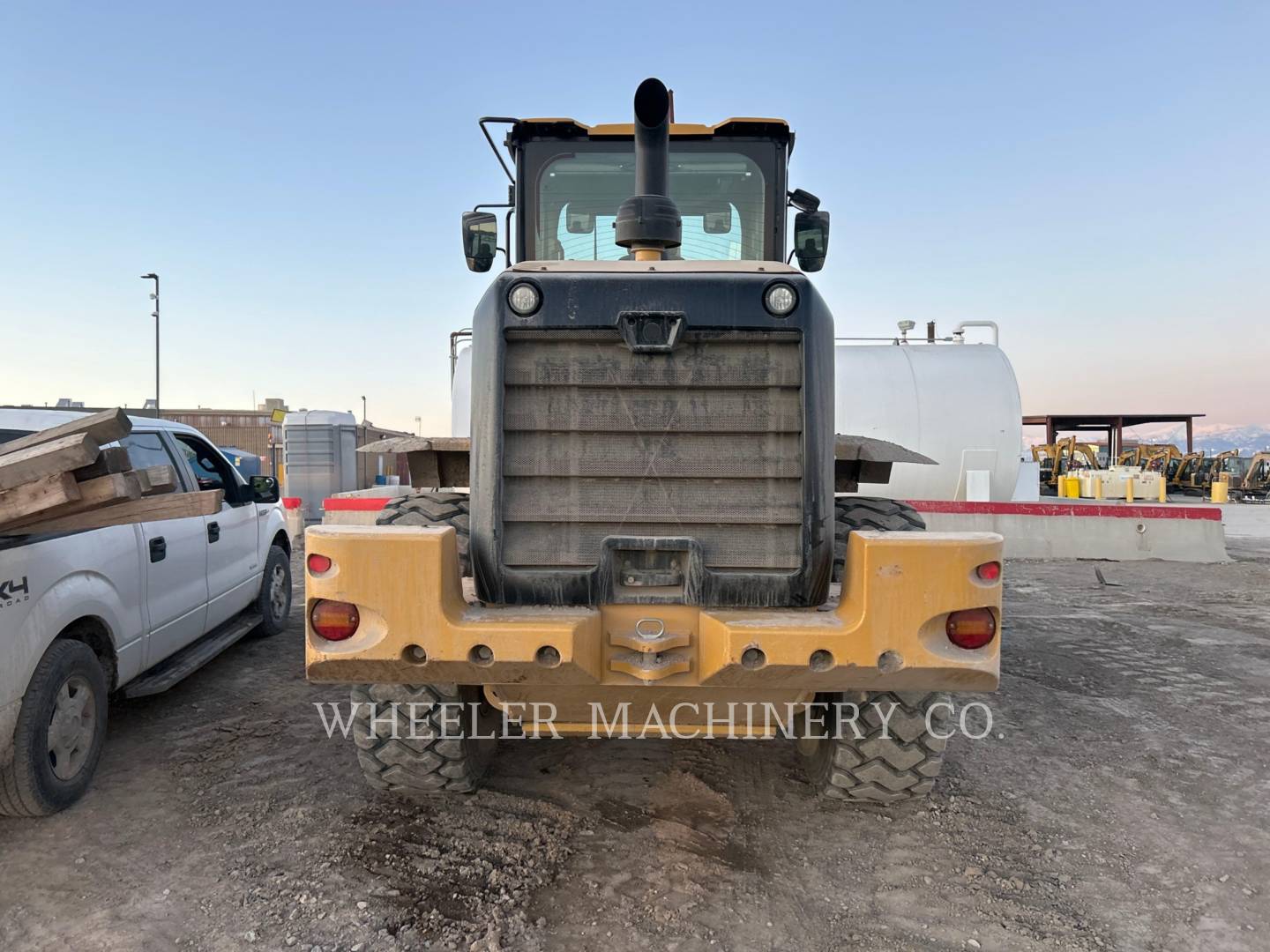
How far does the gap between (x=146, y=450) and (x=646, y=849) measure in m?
3.74

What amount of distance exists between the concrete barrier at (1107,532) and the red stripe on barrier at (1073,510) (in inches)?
0.5

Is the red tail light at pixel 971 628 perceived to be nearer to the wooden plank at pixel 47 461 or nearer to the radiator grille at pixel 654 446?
the radiator grille at pixel 654 446

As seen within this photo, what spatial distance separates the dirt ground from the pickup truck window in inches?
58.9

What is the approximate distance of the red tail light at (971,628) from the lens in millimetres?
2457

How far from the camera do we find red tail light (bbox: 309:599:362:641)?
8.15 feet

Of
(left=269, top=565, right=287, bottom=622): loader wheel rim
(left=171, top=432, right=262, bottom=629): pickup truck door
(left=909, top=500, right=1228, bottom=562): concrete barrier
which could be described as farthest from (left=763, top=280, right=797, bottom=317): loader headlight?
(left=909, top=500, right=1228, bottom=562): concrete barrier

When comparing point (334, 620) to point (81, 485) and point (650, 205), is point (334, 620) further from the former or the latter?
point (650, 205)

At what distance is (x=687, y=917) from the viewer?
2482 millimetres

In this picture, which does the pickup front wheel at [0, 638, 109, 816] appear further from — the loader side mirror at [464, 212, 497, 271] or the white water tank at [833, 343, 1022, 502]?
the white water tank at [833, 343, 1022, 502]

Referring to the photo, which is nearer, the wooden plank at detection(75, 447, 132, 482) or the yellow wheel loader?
A: the yellow wheel loader

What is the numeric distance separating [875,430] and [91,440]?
33.0ft

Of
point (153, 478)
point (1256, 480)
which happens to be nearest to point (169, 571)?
point (153, 478)

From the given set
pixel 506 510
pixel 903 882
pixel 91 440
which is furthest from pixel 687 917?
pixel 91 440

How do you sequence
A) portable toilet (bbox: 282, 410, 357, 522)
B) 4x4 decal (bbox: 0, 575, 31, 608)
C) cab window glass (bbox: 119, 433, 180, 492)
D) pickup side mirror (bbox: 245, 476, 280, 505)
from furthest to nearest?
1. portable toilet (bbox: 282, 410, 357, 522)
2. pickup side mirror (bbox: 245, 476, 280, 505)
3. cab window glass (bbox: 119, 433, 180, 492)
4. 4x4 decal (bbox: 0, 575, 31, 608)
